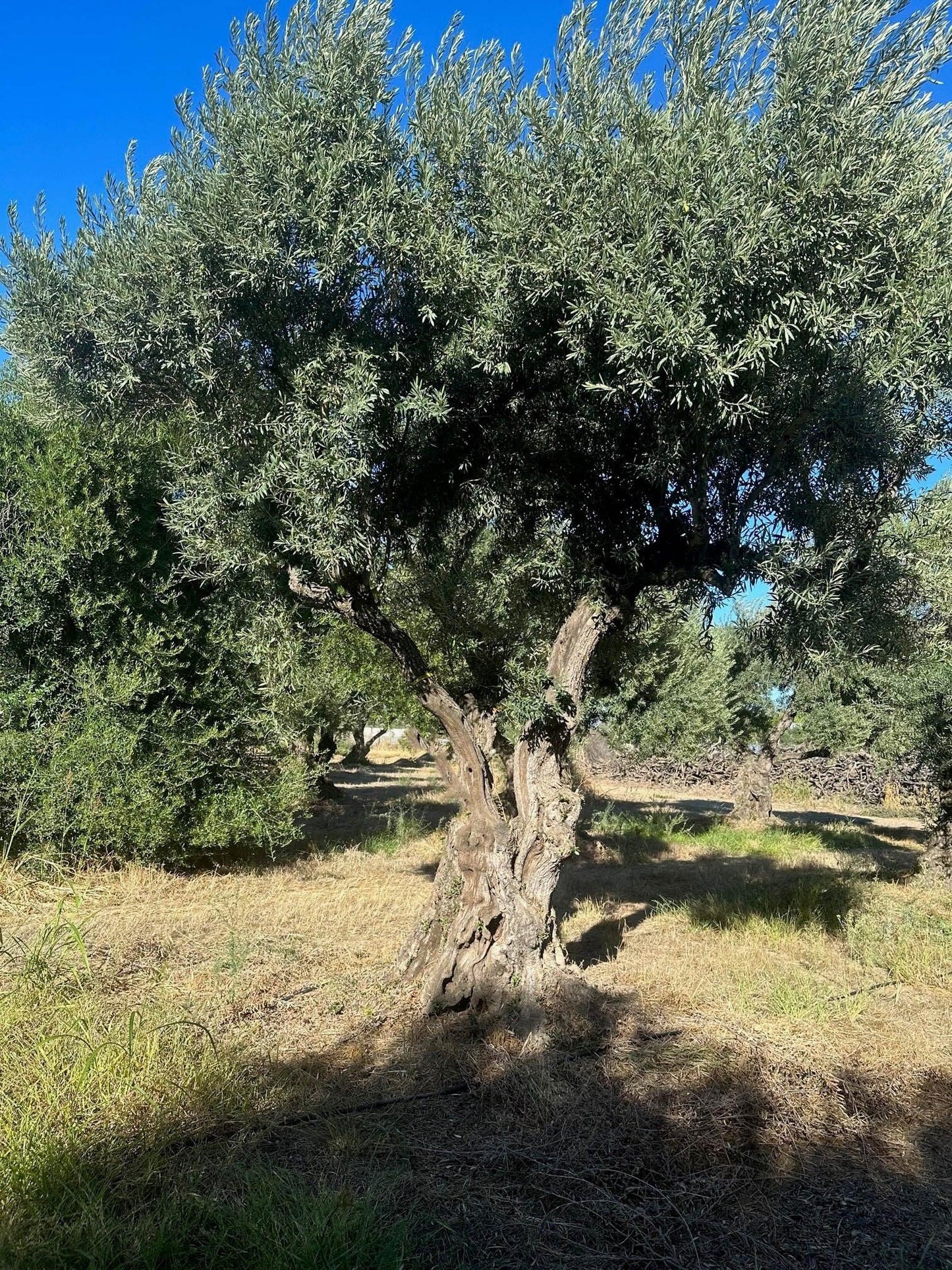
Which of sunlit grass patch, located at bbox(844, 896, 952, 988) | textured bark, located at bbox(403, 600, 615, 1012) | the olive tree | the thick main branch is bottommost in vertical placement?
sunlit grass patch, located at bbox(844, 896, 952, 988)

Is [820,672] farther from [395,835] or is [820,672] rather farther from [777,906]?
[395,835]

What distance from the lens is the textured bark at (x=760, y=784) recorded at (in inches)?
840

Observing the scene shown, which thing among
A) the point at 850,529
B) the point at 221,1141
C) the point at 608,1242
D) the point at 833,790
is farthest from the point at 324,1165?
the point at 833,790

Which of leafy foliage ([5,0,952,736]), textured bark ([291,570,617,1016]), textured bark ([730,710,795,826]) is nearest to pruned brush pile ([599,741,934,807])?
textured bark ([730,710,795,826])

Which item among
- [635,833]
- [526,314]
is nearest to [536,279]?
[526,314]

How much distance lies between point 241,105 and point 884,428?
481 centimetres

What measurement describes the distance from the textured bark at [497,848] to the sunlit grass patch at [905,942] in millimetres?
3240

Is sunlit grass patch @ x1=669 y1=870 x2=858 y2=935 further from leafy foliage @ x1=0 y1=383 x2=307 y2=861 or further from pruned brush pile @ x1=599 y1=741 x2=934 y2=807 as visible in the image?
pruned brush pile @ x1=599 y1=741 x2=934 y2=807

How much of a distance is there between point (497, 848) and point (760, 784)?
1739 centimetres

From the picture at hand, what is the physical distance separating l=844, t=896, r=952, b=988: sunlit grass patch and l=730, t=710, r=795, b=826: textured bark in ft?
39.3

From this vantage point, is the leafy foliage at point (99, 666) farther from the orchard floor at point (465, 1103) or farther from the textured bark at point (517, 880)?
the textured bark at point (517, 880)

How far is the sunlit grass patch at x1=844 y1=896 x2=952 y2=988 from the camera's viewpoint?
7086 mm

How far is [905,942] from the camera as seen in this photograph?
25.6ft

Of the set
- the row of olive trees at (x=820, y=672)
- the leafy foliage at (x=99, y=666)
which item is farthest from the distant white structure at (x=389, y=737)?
the leafy foliage at (x=99, y=666)
